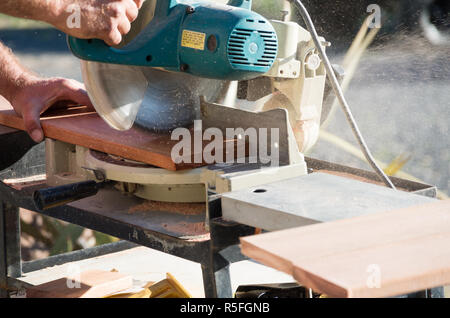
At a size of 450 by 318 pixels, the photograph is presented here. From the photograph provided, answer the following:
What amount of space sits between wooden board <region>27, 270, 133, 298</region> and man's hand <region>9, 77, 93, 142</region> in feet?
1.53

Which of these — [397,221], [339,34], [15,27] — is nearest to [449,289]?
[339,34]

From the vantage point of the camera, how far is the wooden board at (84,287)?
1.84m

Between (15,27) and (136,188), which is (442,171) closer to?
(15,27)

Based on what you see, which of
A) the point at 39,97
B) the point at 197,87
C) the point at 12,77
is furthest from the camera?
the point at 12,77

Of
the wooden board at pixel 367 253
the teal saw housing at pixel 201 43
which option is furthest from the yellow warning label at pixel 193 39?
the wooden board at pixel 367 253

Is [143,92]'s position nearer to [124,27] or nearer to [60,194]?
[124,27]

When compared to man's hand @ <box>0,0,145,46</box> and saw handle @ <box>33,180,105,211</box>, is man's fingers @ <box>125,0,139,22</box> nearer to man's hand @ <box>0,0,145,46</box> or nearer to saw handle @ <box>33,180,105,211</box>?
man's hand @ <box>0,0,145,46</box>

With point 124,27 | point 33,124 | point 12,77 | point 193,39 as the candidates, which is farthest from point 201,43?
point 12,77

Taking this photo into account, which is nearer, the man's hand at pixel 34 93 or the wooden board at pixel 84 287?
the wooden board at pixel 84 287

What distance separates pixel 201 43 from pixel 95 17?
276 millimetres

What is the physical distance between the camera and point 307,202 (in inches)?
57.5

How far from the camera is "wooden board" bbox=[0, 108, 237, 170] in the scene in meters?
1.79

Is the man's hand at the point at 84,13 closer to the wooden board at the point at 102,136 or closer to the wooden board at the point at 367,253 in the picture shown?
the wooden board at the point at 102,136

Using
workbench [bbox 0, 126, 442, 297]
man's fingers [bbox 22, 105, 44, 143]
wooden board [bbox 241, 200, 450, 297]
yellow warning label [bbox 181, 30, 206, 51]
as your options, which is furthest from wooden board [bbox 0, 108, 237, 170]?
wooden board [bbox 241, 200, 450, 297]
